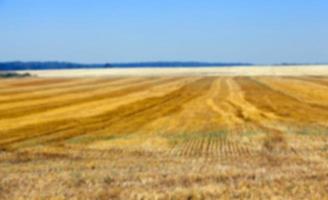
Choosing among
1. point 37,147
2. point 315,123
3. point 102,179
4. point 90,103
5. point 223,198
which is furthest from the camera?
point 90,103

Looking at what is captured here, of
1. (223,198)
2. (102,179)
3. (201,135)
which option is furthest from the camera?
(201,135)

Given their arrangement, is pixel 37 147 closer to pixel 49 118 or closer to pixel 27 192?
pixel 27 192

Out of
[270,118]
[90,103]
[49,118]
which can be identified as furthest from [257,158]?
[90,103]

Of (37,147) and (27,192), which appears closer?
(27,192)

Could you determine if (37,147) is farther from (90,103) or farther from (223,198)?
(90,103)

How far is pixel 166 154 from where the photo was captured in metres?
16.9

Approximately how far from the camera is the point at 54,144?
19297 millimetres

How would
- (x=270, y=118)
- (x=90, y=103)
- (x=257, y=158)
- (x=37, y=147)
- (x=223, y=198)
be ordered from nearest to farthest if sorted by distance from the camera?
1. (x=223, y=198)
2. (x=257, y=158)
3. (x=37, y=147)
4. (x=270, y=118)
5. (x=90, y=103)

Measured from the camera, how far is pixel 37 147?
1864cm

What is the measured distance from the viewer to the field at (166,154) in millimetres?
12430

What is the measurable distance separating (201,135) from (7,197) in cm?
970

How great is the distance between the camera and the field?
A: 40.8ft

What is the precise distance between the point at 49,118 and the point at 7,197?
15.9 metres

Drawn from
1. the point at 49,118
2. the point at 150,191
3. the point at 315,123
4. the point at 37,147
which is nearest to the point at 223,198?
the point at 150,191
